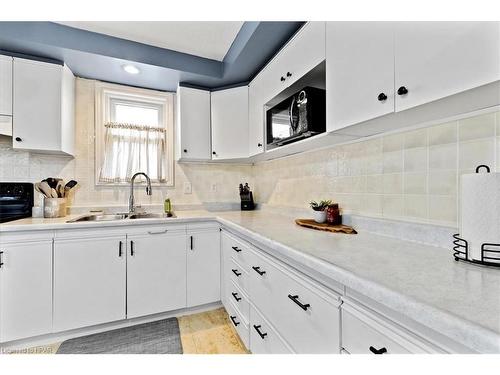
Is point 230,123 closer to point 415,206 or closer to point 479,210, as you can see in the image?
point 415,206

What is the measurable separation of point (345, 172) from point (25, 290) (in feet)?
7.60

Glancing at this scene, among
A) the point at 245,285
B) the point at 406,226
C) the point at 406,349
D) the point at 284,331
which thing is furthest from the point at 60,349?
the point at 406,226

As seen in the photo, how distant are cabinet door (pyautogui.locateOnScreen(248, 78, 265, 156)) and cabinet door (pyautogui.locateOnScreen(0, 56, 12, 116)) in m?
1.88

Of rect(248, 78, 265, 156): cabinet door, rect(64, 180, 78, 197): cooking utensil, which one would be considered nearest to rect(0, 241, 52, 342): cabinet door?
rect(64, 180, 78, 197): cooking utensil

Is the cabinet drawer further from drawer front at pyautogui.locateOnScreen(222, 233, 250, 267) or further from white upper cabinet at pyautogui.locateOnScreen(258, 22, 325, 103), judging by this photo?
white upper cabinet at pyautogui.locateOnScreen(258, 22, 325, 103)

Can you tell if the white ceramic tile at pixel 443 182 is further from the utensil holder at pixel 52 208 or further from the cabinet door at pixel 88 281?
the utensil holder at pixel 52 208

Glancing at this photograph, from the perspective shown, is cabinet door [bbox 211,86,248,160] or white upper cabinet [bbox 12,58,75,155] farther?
cabinet door [bbox 211,86,248,160]

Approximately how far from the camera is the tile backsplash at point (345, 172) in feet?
3.33

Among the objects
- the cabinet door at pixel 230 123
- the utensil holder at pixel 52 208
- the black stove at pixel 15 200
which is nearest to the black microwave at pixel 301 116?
the cabinet door at pixel 230 123

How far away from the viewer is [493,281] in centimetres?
63

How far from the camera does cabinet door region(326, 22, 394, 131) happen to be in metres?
0.94

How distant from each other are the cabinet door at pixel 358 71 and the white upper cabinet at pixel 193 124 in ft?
4.82

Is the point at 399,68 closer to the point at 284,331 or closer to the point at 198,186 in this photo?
the point at 284,331

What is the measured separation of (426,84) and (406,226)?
0.66 meters
